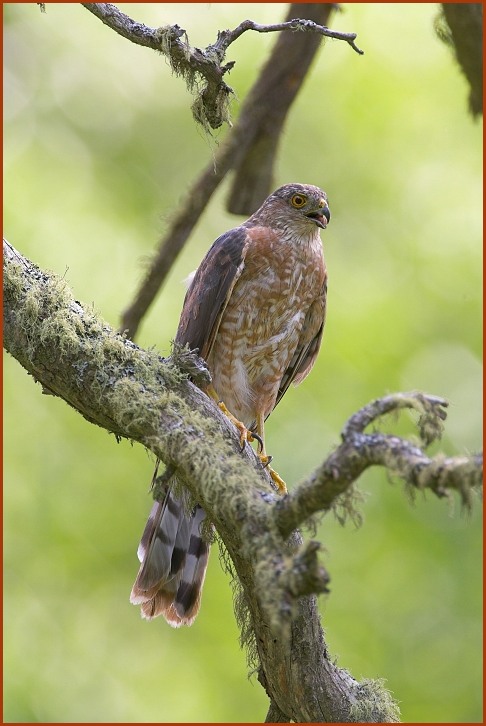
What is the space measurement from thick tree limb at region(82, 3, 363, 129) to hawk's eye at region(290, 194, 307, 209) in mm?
1583

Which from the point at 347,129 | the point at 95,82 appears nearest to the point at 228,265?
the point at 347,129

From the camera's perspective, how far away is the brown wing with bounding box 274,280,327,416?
5004 mm

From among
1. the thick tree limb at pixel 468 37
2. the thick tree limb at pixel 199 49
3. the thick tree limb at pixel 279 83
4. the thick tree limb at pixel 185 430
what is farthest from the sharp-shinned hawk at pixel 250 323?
the thick tree limb at pixel 199 49

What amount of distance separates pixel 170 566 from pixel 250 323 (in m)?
1.38

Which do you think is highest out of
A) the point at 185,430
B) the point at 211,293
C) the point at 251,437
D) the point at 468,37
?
the point at 468,37

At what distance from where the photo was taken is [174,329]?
733 cm

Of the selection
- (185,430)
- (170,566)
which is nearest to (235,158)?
(170,566)

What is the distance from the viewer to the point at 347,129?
897 centimetres

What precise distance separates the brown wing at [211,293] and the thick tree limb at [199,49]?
48.6 inches

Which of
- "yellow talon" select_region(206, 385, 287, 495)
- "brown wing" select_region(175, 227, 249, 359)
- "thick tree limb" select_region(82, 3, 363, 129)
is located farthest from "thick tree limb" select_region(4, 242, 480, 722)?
"brown wing" select_region(175, 227, 249, 359)

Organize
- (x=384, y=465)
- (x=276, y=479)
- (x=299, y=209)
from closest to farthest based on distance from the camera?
(x=384, y=465) < (x=276, y=479) < (x=299, y=209)

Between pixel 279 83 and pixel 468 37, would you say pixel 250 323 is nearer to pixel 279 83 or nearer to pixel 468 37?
pixel 279 83

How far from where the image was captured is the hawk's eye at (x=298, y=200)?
4.95 meters

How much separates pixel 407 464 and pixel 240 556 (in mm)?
938
